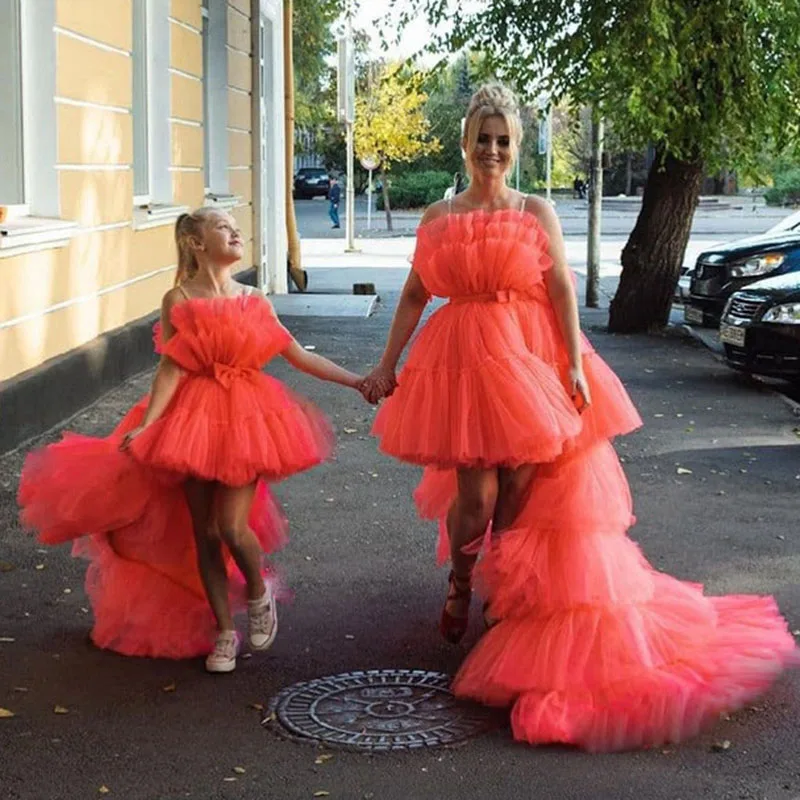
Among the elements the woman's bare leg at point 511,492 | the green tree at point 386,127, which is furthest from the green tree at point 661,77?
the green tree at point 386,127

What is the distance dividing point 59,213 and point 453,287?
18.2 feet

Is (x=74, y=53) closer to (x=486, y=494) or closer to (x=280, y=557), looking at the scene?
(x=280, y=557)

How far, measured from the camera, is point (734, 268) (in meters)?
17.1

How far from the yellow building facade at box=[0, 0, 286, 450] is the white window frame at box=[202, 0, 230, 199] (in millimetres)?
829

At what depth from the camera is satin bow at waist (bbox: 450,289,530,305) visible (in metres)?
5.32

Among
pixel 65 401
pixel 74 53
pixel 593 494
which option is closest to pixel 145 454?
pixel 593 494

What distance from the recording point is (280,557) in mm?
7055

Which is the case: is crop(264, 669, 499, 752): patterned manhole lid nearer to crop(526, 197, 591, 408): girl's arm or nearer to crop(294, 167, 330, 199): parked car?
crop(526, 197, 591, 408): girl's arm

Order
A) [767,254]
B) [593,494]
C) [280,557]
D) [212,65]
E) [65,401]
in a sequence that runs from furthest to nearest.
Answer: [212,65] < [767,254] < [65,401] < [280,557] < [593,494]

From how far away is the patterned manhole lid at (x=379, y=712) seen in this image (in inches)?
185

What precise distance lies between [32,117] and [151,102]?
3827 mm

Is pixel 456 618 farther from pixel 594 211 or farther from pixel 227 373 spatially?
pixel 594 211

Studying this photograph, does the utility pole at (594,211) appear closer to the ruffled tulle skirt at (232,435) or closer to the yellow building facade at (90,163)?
the yellow building facade at (90,163)

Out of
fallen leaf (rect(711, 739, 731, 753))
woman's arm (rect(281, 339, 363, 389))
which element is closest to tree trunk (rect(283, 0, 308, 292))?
woman's arm (rect(281, 339, 363, 389))
